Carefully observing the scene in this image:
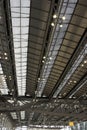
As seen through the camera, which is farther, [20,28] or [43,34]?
[43,34]

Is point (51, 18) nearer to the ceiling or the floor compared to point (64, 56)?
nearer to the ceiling

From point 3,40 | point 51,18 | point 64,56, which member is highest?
point 51,18

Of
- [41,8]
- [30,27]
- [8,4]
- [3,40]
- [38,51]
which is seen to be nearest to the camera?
[8,4]

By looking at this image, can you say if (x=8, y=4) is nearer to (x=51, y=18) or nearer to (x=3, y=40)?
(x=51, y=18)

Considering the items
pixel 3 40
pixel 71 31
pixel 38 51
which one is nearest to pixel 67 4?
pixel 71 31

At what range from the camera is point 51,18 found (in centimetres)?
2884

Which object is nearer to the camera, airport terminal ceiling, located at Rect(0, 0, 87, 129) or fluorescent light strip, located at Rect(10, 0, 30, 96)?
airport terminal ceiling, located at Rect(0, 0, 87, 129)

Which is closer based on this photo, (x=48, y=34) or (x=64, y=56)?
(x=48, y=34)

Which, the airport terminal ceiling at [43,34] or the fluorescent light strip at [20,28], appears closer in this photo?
the airport terminal ceiling at [43,34]

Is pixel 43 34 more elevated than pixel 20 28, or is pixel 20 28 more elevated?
pixel 20 28

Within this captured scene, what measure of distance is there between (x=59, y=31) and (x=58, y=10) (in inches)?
254

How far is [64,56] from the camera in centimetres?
4156

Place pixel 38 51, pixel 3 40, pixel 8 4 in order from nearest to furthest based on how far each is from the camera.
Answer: pixel 8 4, pixel 3 40, pixel 38 51

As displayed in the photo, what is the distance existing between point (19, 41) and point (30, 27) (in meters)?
4.54
